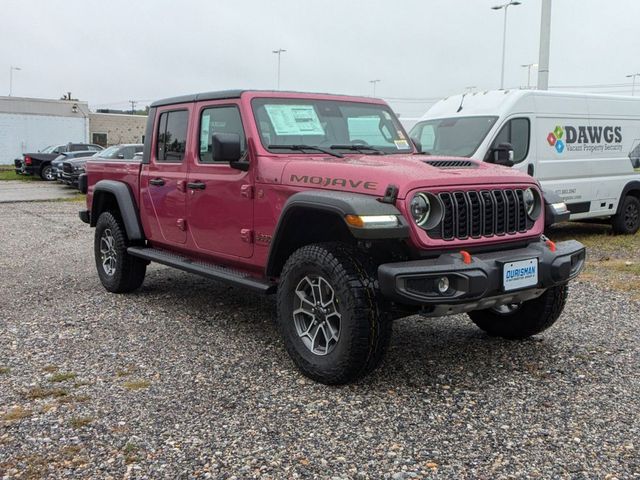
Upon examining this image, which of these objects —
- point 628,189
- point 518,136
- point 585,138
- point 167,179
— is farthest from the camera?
point 628,189

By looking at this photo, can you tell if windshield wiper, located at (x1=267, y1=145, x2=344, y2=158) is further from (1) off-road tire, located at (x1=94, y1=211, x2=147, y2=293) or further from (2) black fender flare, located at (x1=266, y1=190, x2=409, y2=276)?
(1) off-road tire, located at (x1=94, y1=211, x2=147, y2=293)

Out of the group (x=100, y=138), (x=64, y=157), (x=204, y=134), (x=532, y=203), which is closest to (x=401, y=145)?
(x=532, y=203)

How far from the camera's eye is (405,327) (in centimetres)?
555

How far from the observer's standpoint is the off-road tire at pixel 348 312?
3840 mm

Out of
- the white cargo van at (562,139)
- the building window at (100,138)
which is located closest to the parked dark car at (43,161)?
the building window at (100,138)

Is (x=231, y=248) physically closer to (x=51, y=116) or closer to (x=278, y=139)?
(x=278, y=139)

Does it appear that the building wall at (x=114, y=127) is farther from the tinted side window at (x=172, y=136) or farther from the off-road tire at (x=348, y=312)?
the off-road tire at (x=348, y=312)

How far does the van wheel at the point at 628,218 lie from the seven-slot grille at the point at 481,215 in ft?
24.9

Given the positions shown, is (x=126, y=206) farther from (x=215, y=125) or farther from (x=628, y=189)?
(x=628, y=189)

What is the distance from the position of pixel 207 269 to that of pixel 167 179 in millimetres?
1071

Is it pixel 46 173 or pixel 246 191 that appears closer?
pixel 246 191

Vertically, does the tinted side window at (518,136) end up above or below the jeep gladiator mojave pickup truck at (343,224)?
above

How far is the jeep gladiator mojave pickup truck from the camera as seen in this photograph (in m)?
3.84

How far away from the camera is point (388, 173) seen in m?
4.00
